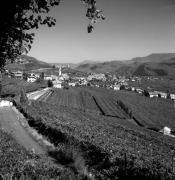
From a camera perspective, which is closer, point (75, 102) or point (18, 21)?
point (18, 21)

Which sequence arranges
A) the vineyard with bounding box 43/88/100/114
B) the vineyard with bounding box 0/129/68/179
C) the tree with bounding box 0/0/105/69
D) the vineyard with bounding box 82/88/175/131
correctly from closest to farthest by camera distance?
the tree with bounding box 0/0/105/69 → the vineyard with bounding box 0/129/68/179 → the vineyard with bounding box 82/88/175/131 → the vineyard with bounding box 43/88/100/114

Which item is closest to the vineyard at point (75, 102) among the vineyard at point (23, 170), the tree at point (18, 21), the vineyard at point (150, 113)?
the vineyard at point (150, 113)

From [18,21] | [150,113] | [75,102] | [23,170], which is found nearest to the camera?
[18,21]

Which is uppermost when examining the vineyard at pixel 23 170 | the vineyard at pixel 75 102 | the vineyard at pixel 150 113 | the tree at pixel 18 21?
the tree at pixel 18 21

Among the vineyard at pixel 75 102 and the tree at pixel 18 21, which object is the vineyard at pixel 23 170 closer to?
the tree at pixel 18 21

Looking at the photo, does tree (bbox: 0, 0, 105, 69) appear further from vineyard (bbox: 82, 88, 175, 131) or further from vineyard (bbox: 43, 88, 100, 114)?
vineyard (bbox: 43, 88, 100, 114)

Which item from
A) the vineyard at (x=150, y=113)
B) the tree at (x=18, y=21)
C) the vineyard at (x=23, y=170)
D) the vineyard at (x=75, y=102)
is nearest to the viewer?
the tree at (x=18, y=21)

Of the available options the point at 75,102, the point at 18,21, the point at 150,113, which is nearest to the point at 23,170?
the point at 18,21

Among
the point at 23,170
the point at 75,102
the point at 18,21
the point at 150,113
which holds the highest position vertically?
the point at 18,21

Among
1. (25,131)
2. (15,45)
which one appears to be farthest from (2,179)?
(25,131)

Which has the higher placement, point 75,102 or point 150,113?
point 75,102

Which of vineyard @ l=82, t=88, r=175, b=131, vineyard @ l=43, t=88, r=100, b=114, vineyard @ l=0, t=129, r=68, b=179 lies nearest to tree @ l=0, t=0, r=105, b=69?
vineyard @ l=0, t=129, r=68, b=179

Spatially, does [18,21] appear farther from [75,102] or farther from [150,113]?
[75,102]

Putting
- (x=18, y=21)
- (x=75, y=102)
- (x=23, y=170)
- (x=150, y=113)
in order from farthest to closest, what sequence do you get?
(x=75, y=102) → (x=150, y=113) → (x=23, y=170) → (x=18, y=21)
